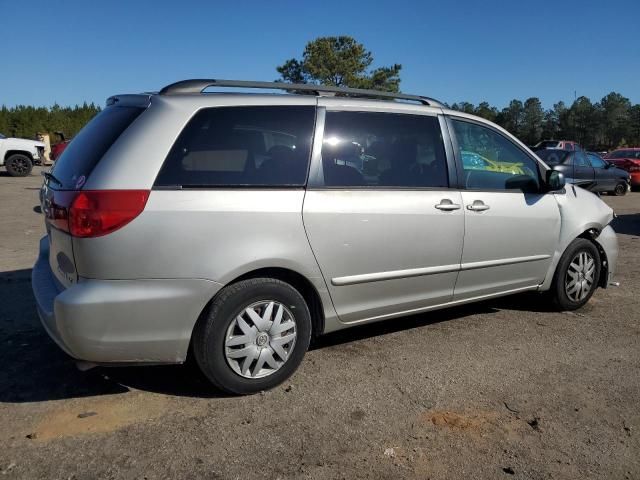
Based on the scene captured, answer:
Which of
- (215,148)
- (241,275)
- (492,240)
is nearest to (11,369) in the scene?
(241,275)

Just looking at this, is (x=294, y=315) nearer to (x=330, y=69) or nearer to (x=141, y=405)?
(x=141, y=405)

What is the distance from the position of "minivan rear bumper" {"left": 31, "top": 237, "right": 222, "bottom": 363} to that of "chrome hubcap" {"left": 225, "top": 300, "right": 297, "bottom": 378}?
0.26 meters

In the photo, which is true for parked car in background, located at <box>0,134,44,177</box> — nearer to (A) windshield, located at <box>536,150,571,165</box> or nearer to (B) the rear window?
(A) windshield, located at <box>536,150,571,165</box>

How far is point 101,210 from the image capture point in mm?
2928

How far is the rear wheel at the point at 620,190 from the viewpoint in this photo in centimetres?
1942

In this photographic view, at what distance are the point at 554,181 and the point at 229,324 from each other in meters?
3.06

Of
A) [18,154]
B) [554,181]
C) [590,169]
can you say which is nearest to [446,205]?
[554,181]

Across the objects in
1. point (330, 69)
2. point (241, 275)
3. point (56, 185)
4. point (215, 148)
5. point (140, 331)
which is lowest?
point (140, 331)

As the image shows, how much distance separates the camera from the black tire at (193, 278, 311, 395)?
3213 mm

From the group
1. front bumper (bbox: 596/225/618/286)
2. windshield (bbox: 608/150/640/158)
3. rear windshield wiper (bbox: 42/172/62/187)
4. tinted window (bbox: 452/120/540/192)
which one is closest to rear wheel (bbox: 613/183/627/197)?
windshield (bbox: 608/150/640/158)

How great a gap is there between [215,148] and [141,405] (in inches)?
60.8

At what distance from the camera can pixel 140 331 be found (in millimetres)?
3070

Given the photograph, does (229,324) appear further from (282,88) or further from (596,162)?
(596,162)

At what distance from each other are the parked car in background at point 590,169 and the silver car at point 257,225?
13516 millimetres
